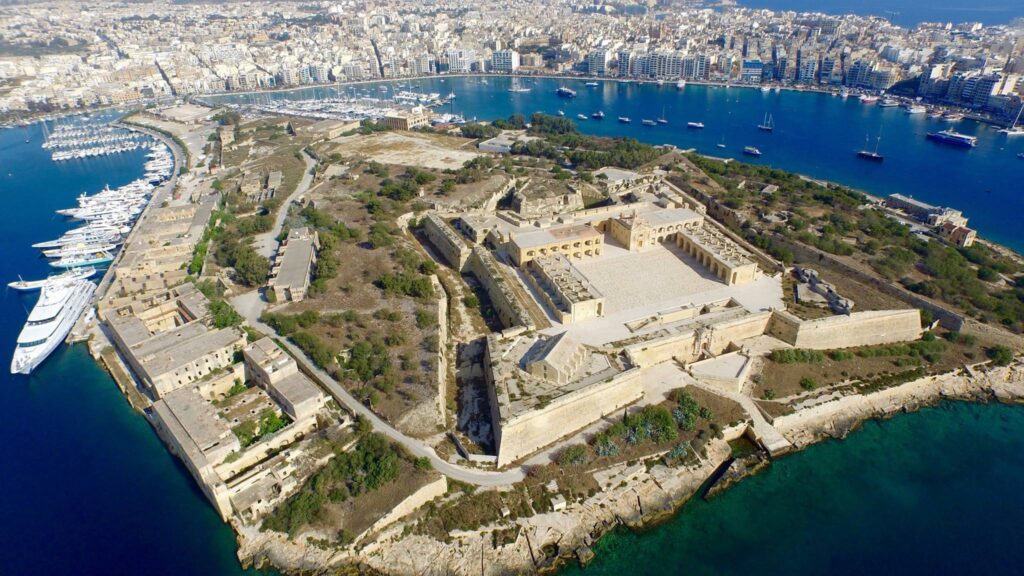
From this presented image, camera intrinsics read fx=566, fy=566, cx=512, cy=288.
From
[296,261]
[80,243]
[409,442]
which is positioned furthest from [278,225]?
[409,442]

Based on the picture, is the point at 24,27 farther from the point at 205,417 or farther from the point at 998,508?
the point at 998,508

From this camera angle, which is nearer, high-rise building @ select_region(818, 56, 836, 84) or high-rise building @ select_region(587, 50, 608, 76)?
high-rise building @ select_region(818, 56, 836, 84)

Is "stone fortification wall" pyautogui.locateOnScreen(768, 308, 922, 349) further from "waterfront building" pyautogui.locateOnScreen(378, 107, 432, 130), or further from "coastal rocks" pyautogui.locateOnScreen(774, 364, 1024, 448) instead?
"waterfront building" pyautogui.locateOnScreen(378, 107, 432, 130)

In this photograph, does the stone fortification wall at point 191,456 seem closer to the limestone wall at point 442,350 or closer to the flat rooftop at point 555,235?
the limestone wall at point 442,350

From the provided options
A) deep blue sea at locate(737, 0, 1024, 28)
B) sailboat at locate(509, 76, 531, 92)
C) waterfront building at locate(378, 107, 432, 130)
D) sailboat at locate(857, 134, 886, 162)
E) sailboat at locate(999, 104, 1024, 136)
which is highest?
deep blue sea at locate(737, 0, 1024, 28)

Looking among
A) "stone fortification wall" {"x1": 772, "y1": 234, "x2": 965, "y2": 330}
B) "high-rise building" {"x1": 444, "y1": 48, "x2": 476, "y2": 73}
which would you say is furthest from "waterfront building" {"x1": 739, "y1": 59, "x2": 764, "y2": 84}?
"stone fortification wall" {"x1": 772, "y1": 234, "x2": 965, "y2": 330}

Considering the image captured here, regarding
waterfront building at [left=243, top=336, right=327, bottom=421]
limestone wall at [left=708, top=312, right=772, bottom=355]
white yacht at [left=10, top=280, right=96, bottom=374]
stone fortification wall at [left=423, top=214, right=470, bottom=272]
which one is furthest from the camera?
stone fortification wall at [left=423, top=214, right=470, bottom=272]

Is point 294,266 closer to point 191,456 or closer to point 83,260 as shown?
point 191,456
